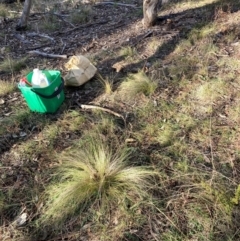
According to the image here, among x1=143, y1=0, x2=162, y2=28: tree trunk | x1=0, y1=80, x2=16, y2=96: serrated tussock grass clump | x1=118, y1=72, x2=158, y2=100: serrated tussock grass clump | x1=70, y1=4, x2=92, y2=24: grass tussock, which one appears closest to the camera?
x1=118, y1=72, x2=158, y2=100: serrated tussock grass clump

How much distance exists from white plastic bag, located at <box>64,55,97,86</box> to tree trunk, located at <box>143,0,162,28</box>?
201cm

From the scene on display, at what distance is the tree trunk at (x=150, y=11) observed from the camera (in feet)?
16.4

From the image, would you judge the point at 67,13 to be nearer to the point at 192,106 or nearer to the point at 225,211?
the point at 192,106

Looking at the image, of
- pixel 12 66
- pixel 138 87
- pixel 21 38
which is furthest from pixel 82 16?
pixel 138 87

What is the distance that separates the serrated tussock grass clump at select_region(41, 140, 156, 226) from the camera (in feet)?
7.55

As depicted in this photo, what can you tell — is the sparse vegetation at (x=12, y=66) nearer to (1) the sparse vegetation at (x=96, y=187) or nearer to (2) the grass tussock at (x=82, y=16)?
(2) the grass tussock at (x=82, y=16)

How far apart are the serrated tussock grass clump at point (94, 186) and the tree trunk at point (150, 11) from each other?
346 centimetres

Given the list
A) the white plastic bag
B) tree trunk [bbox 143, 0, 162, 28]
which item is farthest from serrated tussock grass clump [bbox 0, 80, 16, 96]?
tree trunk [bbox 143, 0, 162, 28]

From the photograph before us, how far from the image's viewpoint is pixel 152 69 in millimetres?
4109

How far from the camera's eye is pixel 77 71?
3.76 m

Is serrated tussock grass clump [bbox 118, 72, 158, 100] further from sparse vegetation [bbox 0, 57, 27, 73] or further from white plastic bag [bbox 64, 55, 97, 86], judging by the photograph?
sparse vegetation [bbox 0, 57, 27, 73]

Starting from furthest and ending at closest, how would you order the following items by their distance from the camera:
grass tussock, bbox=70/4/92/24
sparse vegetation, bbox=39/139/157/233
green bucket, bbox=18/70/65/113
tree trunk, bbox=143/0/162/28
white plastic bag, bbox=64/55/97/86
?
grass tussock, bbox=70/4/92/24 → tree trunk, bbox=143/0/162/28 → white plastic bag, bbox=64/55/97/86 → green bucket, bbox=18/70/65/113 → sparse vegetation, bbox=39/139/157/233

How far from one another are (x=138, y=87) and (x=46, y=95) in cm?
120

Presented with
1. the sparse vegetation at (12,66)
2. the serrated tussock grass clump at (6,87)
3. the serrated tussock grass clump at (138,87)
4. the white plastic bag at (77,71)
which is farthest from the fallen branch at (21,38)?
the serrated tussock grass clump at (138,87)
